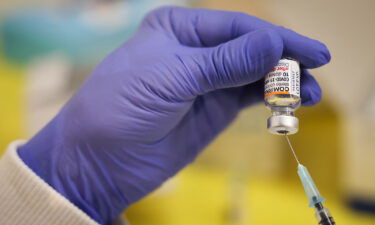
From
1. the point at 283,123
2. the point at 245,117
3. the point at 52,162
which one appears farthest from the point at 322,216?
the point at 245,117

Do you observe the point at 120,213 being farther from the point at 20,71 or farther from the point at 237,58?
the point at 20,71

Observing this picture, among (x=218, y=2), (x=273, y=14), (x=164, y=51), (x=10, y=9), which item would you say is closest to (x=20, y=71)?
(x=10, y=9)

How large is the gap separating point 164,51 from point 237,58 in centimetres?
15

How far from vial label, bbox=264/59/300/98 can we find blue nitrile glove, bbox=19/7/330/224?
15 millimetres

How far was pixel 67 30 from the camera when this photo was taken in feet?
6.17

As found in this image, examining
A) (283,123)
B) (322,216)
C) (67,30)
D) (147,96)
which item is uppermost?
(67,30)

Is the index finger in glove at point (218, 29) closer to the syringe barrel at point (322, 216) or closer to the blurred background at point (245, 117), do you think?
the syringe barrel at point (322, 216)

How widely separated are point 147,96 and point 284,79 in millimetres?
238

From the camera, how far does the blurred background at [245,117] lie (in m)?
1.12

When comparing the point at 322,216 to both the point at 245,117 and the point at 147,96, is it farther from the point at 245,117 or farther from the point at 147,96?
the point at 245,117

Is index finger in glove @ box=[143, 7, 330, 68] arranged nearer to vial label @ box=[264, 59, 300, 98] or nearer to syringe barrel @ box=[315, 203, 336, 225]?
vial label @ box=[264, 59, 300, 98]

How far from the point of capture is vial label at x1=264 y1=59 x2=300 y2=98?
1.73 feet

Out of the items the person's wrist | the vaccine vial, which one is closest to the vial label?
the vaccine vial

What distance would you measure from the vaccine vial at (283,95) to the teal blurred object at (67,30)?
134 centimetres
